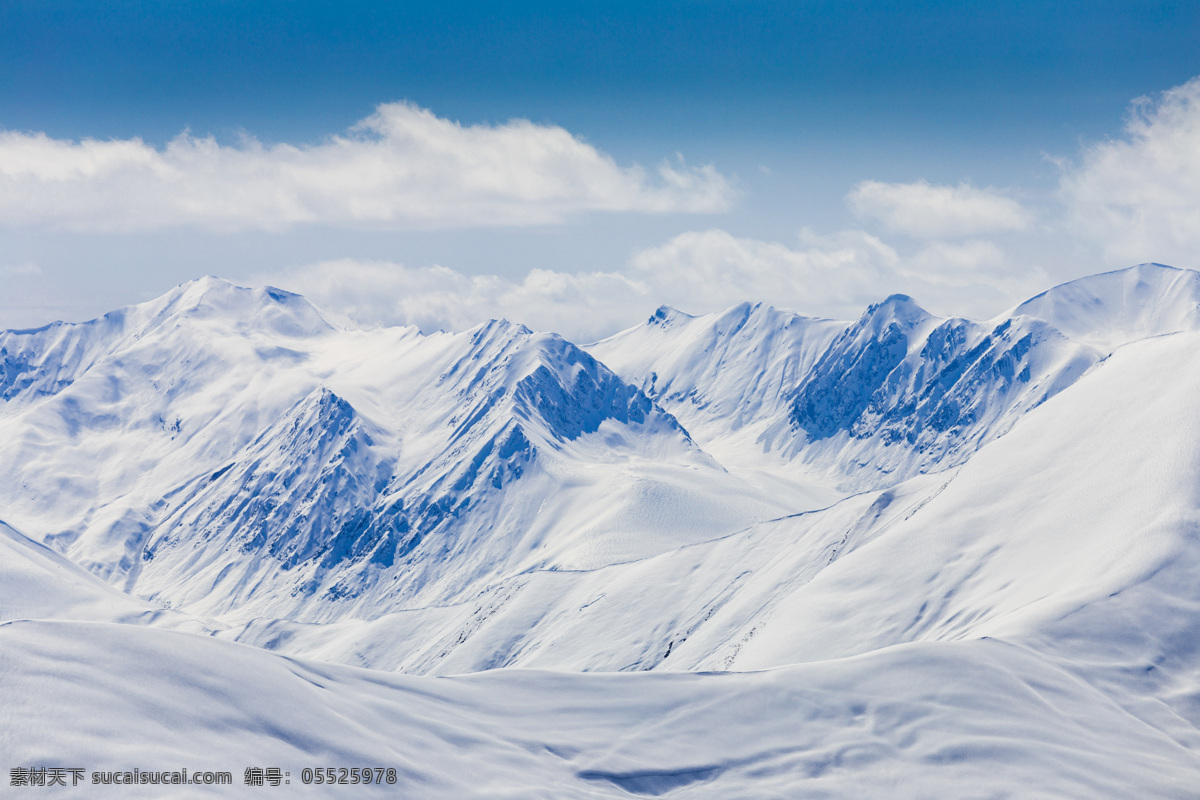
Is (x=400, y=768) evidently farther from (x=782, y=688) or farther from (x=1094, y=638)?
(x=1094, y=638)

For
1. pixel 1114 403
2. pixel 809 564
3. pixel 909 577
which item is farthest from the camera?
pixel 809 564

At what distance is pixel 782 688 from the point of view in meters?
75.9

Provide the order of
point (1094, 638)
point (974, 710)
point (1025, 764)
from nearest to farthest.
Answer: point (1025, 764) < point (974, 710) < point (1094, 638)

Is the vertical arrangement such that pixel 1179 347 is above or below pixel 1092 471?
above

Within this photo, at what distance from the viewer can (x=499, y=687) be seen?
254 ft

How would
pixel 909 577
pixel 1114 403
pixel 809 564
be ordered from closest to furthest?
pixel 909 577
pixel 1114 403
pixel 809 564

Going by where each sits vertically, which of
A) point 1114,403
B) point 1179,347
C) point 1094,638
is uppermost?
point 1179,347

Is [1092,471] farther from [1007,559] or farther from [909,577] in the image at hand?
[909,577]

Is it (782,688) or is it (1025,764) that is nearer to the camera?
(1025,764)

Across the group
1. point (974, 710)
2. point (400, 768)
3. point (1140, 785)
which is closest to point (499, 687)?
point (400, 768)

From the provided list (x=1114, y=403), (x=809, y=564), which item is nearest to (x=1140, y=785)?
(x=1114, y=403)

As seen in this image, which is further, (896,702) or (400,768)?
(896,702)

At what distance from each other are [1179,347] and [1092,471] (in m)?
40.5

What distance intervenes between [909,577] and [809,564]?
52.9 meters
